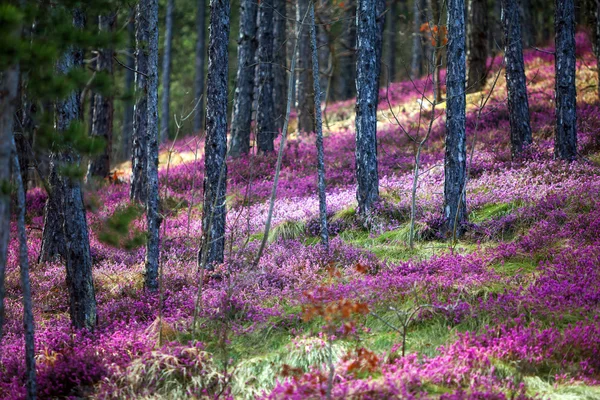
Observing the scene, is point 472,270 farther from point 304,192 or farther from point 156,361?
point 304,192

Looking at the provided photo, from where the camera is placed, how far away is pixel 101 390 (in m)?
6.35

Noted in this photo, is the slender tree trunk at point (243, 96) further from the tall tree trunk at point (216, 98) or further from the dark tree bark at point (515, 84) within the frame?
the tall tree trunk at point (216, 98)

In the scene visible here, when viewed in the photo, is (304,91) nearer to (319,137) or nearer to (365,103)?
(365,103)

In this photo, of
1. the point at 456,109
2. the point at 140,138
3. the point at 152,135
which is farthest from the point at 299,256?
the point at 140,138

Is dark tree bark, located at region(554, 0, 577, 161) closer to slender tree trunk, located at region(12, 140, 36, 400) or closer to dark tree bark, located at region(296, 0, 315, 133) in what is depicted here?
dark tree bark, located at region(296, 0, 315, 133)

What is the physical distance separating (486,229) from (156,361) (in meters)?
6.03

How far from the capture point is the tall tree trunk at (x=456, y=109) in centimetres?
988

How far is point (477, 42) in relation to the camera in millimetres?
19703

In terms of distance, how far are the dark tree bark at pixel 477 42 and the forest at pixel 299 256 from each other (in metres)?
4.74

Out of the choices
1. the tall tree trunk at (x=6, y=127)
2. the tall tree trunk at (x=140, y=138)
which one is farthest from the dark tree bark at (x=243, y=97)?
the tall tree trunk at (x=6, y=127)

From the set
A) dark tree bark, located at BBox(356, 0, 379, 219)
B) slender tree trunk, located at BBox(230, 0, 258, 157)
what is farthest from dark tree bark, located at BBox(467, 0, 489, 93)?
dark tree bark, located at BBox(356, 0, 379, 219)

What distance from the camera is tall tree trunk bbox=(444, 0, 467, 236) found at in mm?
9883

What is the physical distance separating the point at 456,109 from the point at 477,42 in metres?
11.1

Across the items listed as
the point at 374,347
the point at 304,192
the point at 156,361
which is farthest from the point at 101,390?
the point at 304,192
